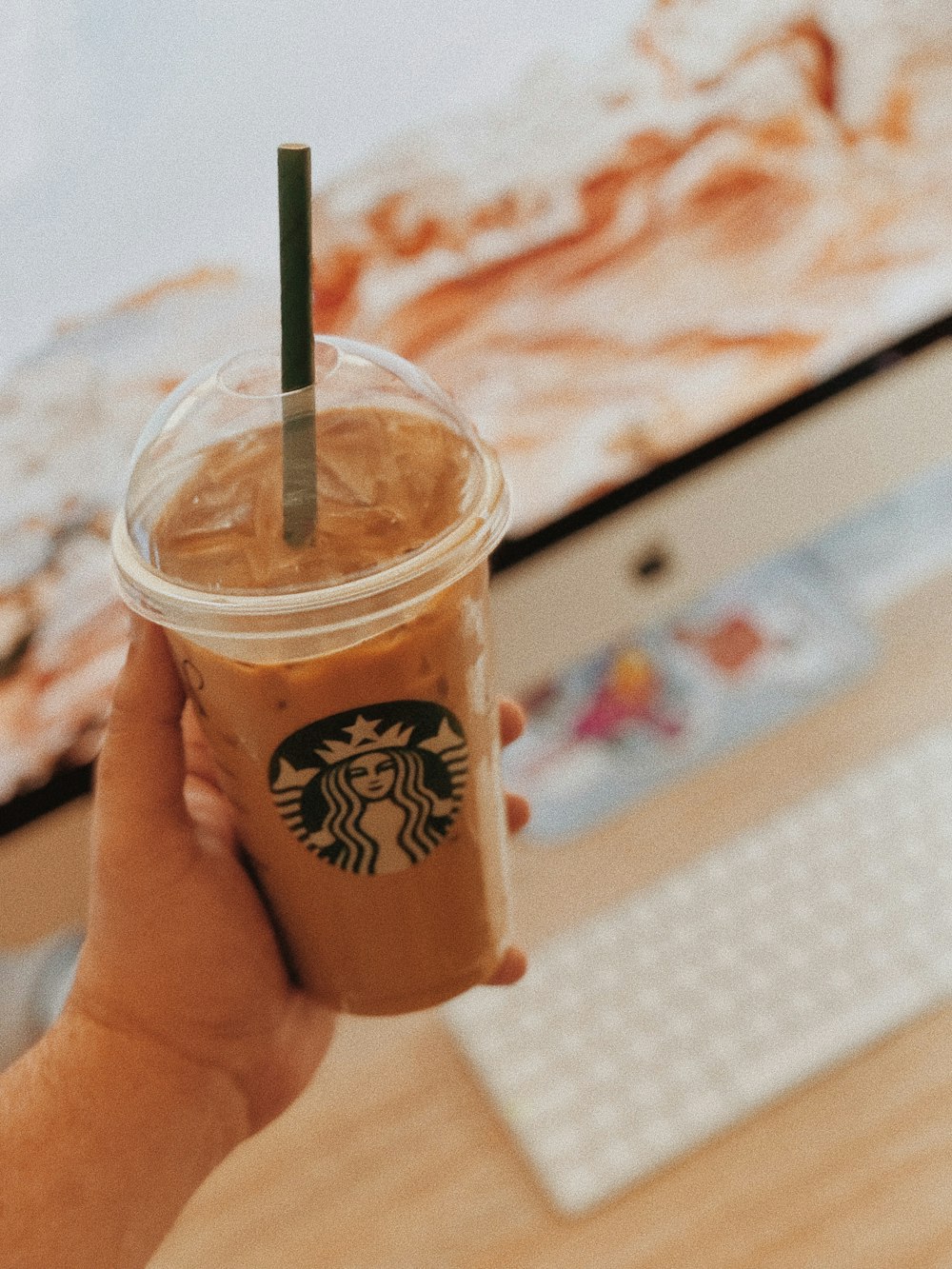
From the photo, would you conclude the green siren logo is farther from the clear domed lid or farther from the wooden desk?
the wooden desk

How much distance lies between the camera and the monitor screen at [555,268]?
0.65m

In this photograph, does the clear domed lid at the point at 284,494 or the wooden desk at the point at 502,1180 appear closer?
the clear domed lid at the point at 284,494

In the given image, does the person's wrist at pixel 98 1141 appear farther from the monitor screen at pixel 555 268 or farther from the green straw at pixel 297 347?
the green straw at pixel 297 347

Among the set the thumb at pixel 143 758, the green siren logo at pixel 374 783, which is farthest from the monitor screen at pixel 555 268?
the green siren logo at pixel 374 783

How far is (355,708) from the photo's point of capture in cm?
47

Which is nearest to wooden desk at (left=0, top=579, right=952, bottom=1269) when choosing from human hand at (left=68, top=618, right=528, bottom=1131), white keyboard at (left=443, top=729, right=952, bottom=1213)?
white keyboard at (left=443, top=729, right=952, bottom=1213)

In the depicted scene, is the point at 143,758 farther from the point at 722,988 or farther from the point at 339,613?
the point at 722,988

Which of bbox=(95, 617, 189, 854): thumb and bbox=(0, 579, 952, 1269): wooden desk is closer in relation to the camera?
bbox=(95, 617, 189, 854): thumb

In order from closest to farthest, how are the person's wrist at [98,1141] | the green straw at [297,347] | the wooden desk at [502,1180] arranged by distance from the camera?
the green straw at [297,347]
the person's wrist at [98,1141]
the wooden desk at [502,1180]

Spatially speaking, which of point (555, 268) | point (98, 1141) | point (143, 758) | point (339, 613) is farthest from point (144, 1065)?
point (555, 268)

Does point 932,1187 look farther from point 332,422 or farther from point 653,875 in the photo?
point 332,422

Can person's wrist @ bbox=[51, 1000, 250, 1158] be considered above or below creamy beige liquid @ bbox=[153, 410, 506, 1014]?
below

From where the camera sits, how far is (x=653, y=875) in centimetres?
90

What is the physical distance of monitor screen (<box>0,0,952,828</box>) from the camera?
0.65 metres
